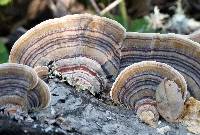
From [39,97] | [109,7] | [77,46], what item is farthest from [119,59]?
[109,7]

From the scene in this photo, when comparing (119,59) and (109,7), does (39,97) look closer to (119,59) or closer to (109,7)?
(119,59)

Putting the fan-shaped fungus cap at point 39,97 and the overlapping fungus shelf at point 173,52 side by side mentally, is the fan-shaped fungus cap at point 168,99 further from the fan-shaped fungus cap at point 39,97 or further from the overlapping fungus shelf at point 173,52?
the fan-shaped fungus cap at point 39,97

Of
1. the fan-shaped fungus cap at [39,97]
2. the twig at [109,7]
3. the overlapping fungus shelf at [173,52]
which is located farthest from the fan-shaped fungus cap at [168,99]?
the twig at [109,7]

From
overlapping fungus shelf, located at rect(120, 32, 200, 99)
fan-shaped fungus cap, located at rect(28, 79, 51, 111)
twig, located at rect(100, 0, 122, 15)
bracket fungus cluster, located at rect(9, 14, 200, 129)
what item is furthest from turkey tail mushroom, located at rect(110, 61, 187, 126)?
twig, located at rect(100, 0, 122, 15)

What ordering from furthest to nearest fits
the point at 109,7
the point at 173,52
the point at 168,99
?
1. the point at 109,7
2. the point at 173,52
3. the point at 168,99

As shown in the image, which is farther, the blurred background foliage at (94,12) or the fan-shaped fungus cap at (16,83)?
the blurred background foliage at (94,12)

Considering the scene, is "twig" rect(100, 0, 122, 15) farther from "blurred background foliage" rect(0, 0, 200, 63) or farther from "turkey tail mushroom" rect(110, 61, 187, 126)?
"turkey tail mushroom" rect(110, 61, 187, 126)
